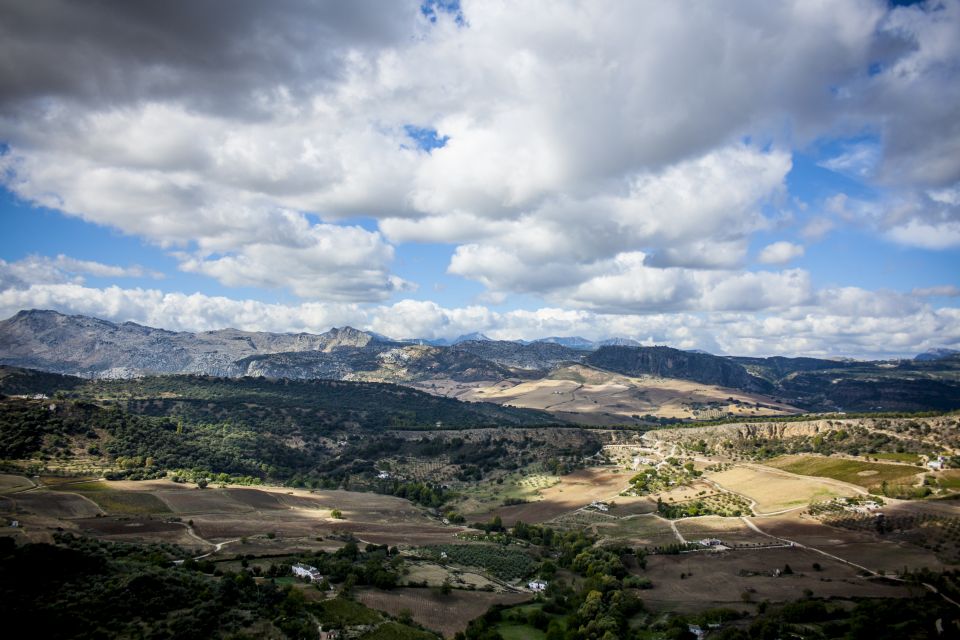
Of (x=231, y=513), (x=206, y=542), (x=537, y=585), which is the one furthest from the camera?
(x=231, y=513)

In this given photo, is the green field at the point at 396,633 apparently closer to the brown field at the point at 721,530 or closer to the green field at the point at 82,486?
the brown field at the point at 721,530

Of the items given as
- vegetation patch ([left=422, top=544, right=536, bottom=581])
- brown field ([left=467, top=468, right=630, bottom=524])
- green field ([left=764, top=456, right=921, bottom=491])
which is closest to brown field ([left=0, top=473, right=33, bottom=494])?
vegetation patch ([left=422, top=544, right=536, bottom=581])

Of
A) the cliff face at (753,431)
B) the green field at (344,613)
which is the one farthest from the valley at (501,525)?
the cliff face at (753,431)

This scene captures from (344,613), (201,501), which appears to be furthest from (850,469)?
(201,501)

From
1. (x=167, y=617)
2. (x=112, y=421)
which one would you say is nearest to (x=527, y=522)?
(x=167, y=617)

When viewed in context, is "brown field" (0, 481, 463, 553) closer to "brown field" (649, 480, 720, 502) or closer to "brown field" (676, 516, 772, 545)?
"brown field" (676, 516, 772, 545)

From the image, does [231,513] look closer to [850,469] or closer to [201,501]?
[201,501]

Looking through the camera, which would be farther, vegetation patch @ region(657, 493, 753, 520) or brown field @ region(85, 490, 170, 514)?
vegetation patch @ region(657, 493, 753, 520)

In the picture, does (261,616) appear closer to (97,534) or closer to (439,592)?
(439,592)
